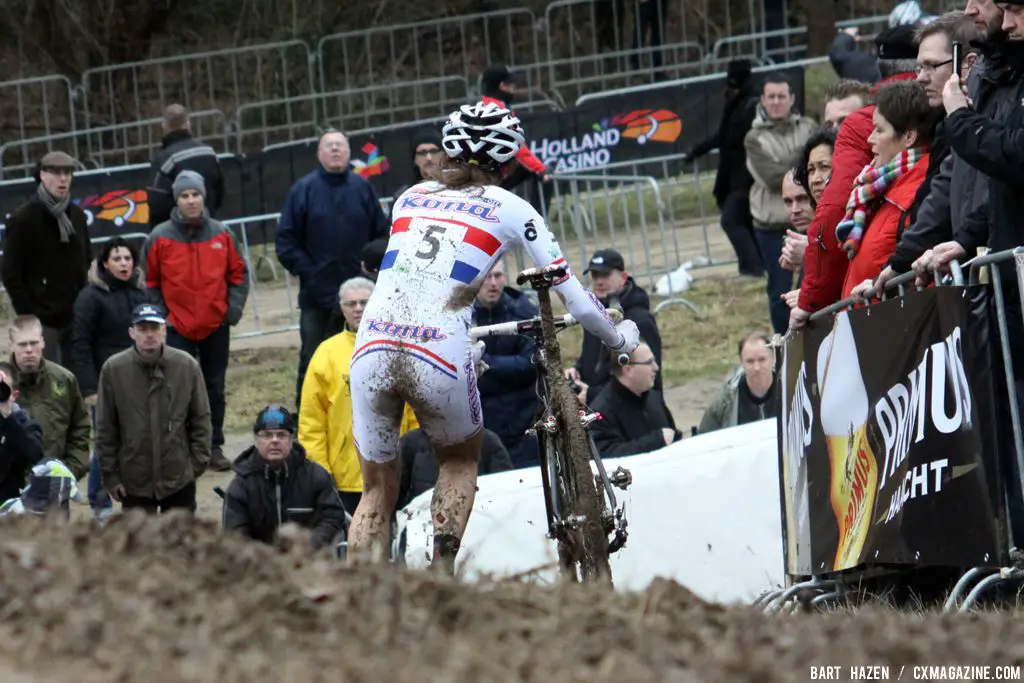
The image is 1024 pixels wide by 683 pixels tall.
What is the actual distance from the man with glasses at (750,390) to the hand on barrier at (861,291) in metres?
3.84

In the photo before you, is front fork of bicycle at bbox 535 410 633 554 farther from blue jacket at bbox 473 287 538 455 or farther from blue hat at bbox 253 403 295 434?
blue jacket at bbox 473 287 538 455

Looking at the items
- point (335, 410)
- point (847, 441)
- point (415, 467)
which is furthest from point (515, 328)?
point (335, 410)

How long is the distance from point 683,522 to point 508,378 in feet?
6.97

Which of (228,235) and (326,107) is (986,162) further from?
(326,107)

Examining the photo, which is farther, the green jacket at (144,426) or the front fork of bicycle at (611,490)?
the green jacket at (144,426)

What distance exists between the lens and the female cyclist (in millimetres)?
7617

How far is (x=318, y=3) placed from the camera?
96.5 ft

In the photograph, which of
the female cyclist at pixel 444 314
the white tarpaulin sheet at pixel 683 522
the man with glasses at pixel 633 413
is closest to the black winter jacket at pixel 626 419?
the man with glasses at pixel 633 413

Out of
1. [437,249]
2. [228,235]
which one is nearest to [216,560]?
[437,249]

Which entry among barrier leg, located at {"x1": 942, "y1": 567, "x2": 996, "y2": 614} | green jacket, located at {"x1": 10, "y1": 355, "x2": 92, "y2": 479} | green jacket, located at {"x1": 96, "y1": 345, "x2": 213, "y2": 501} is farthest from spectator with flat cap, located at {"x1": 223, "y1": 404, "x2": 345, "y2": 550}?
barrier leg, located at {"x1": 942, "y1": 567, "x2": 996, "y2": 614}

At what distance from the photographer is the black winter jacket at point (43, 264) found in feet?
48.0

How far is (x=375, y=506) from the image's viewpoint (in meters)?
7.81

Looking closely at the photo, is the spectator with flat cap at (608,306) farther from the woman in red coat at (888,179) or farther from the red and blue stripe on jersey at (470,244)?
the red and blue stripe on jersey at (470,244)

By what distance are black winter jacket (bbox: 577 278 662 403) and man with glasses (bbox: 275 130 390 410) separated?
2.42 meters
